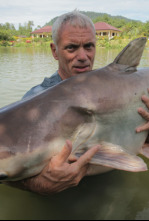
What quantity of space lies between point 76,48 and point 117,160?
1.64 meters

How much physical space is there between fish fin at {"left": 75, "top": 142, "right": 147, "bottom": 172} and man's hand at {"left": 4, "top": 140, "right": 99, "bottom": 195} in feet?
0.23

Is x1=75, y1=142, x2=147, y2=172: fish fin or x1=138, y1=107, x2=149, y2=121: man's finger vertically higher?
x1=138, y1=107, x2=149, y2=121: man's finger

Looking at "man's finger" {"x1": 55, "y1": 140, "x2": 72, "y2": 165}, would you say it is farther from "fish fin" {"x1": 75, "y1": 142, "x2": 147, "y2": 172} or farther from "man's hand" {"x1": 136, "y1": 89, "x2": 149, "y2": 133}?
"man's hand" {"x1": 136, "y1": 89, "x2": 149, "y2": 133}

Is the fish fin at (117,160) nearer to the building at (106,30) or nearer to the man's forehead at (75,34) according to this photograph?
the man's forehead at (75,34)

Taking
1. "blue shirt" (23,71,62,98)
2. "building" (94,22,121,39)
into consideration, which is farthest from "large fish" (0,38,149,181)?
"building" (94,22,121,39)

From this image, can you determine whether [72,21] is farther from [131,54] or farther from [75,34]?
[131,54]

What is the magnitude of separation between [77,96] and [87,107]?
0.41 feet

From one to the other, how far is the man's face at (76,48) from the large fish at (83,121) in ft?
2.26

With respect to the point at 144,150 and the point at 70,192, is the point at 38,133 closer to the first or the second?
the point at 70,192

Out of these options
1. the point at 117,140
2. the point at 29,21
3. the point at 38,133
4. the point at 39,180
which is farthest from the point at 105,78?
the point at 29,21

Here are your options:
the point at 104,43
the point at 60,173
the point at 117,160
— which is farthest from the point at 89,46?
the point at 104,43

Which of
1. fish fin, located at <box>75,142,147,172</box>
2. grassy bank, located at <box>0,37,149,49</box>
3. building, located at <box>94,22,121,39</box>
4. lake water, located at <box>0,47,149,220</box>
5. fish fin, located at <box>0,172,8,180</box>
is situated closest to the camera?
fish fin, located at <box>0,172,8,180</box>

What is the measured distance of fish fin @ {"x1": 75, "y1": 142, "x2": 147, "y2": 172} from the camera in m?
1.83

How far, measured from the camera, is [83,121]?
6.29ft
